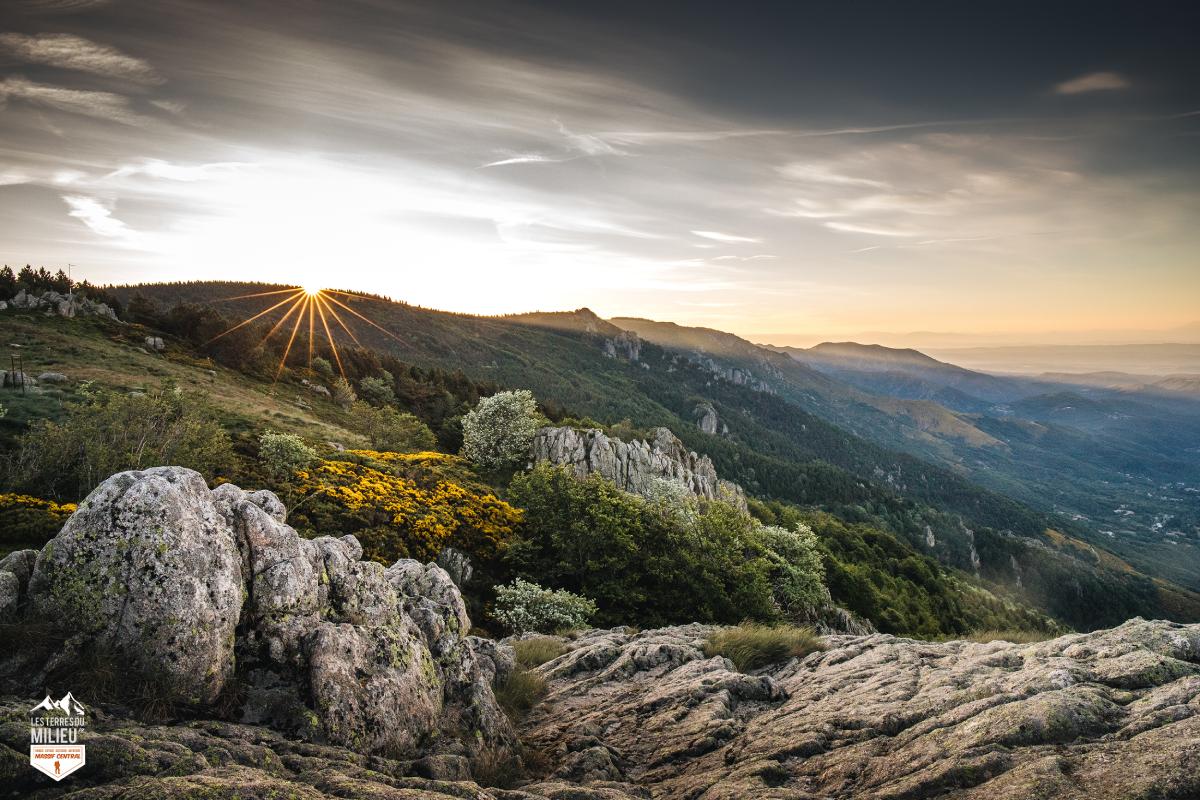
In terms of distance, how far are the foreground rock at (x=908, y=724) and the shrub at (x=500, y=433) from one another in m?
48.5

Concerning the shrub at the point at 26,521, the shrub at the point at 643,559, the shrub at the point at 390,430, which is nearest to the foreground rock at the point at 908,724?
the shrub at the point at 643,559

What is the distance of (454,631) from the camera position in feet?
42.4

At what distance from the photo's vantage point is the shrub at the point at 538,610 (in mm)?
24000

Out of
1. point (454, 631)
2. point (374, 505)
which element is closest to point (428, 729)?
point (454, 631)

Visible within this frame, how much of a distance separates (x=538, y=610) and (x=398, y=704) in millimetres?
15536

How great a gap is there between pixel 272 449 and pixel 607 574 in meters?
23.2

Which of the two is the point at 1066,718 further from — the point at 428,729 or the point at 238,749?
the point at 238,749

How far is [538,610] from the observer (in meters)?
24.5

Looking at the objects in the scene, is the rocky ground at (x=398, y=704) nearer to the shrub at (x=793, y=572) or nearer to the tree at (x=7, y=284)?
the shrub at (x=793, y=572)

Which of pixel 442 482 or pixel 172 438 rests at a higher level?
pixel 172 438

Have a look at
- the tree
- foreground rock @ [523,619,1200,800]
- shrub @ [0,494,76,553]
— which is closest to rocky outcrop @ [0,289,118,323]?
the tree

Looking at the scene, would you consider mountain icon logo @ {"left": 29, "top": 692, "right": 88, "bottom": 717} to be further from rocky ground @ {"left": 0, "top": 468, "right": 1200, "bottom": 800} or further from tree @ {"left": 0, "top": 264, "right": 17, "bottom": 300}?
tree @ {"left": 0, "top": 264, "right": 17, "bottom": 300}

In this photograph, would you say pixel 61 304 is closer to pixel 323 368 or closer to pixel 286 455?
pixel 323 368

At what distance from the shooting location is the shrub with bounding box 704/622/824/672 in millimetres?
15570
